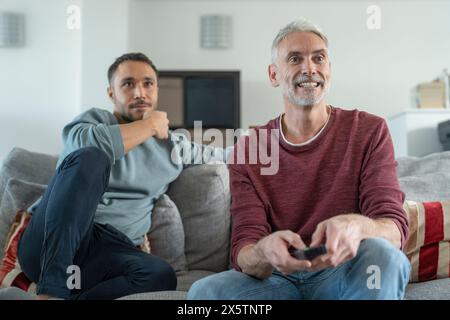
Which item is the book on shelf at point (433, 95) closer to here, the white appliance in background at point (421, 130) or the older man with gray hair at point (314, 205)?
the white appliance in background at point (421, 130)

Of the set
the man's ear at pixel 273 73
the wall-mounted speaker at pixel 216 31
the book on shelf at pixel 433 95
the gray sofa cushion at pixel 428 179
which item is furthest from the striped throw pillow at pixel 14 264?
the book on shelf at pixel 433 95

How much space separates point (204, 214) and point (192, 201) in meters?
0.07

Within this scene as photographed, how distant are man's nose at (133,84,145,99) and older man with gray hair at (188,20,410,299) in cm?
62

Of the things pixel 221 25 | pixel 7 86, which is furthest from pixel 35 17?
pixel 221 25

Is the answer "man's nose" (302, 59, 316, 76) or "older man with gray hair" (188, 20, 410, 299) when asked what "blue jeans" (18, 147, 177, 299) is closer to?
"older man with gray hair" (188, 20, 410, 299)

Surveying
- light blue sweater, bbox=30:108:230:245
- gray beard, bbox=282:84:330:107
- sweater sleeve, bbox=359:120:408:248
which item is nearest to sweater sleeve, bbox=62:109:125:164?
light blue sweater, bbox=30:108:230:245

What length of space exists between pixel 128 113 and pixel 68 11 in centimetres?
253

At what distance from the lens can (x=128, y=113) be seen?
188cm

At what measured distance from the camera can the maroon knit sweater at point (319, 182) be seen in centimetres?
115

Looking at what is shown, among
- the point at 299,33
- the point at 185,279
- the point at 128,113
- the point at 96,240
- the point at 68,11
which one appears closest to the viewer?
the point at 299,33

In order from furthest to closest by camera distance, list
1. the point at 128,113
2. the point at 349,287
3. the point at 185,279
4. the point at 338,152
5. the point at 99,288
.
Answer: the point at 128,113 → the point at 185,279 → the point at 99,288 → the point at 338,152 → the point at 349,287

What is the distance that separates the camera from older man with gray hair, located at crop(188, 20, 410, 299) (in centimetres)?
92

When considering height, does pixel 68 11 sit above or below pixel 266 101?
above

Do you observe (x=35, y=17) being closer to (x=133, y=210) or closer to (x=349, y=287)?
(x=133, y=210)
